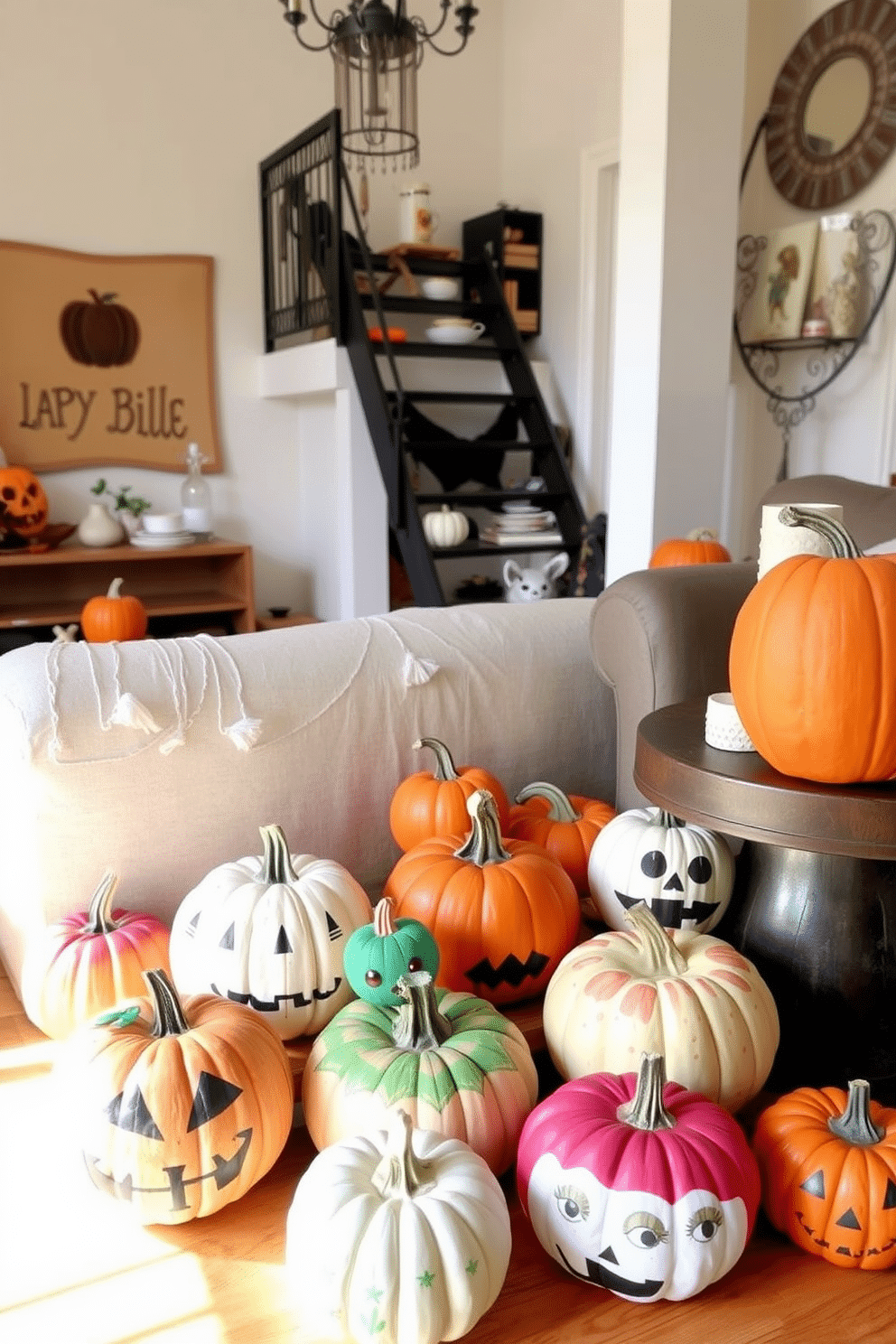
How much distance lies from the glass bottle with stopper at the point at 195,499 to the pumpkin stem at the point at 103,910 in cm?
354

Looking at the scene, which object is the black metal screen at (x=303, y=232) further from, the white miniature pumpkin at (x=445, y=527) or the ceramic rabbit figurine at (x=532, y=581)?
the ceramic rabbit figurine at (x=532, y=581)

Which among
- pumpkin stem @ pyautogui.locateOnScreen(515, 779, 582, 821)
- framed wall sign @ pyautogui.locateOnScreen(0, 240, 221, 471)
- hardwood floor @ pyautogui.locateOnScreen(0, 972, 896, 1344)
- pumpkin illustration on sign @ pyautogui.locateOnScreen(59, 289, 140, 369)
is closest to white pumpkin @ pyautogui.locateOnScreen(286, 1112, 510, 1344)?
hardwood floor @ pyautogui.locateOnScreen(0, 972, 896, 1344)

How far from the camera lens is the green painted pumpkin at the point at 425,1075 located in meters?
1.20

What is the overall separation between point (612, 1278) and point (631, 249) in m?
3.19

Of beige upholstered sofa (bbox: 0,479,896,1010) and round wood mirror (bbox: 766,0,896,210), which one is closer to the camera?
beige upholstered sofa (bbox: 0,479,896,1010)

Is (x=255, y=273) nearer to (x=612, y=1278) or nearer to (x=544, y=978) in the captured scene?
(x=544, y=978)

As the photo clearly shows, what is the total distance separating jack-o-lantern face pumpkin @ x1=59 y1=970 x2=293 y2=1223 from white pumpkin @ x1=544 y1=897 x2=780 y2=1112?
362 mm

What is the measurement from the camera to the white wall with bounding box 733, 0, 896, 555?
3807 mm

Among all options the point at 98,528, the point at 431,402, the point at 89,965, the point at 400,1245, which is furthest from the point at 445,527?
the point at 400,1245

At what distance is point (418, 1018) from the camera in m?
1.25

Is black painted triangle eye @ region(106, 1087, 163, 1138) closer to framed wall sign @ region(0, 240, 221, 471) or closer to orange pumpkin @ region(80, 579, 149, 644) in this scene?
A: orange pumpkin @ region(80, 579, 149, 644)

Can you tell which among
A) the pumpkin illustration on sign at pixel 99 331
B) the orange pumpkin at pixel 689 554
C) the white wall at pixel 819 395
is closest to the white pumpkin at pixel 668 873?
the orange pumpkin at pixel 689 554

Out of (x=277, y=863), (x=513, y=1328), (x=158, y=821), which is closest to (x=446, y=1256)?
(x=513, y=1328)

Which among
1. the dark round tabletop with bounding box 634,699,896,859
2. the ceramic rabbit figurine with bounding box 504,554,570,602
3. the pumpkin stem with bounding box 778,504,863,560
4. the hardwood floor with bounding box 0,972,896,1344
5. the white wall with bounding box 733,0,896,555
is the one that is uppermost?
the white wall with bounding box 733,0,896,555
